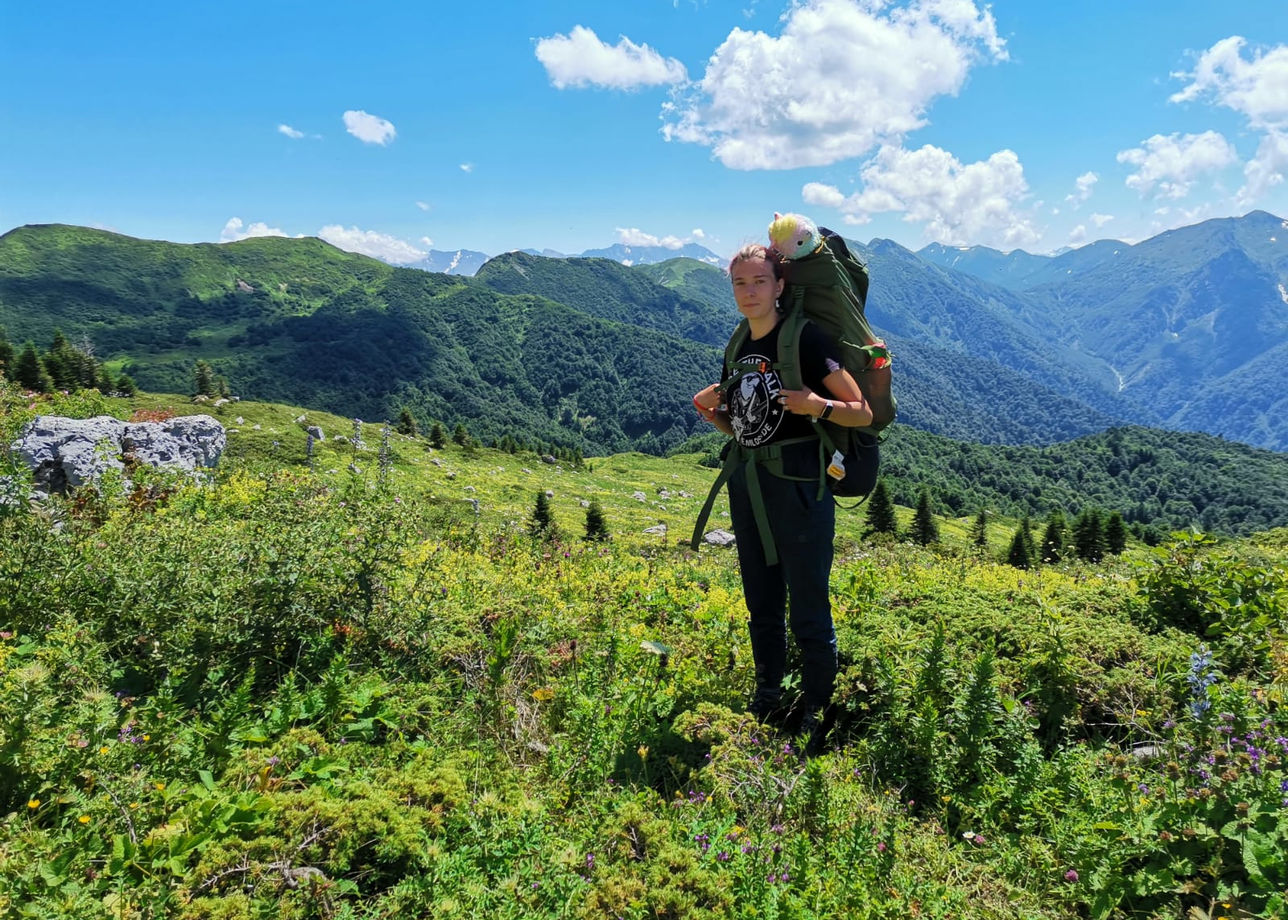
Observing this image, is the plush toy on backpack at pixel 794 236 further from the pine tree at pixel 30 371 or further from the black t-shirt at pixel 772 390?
the pine tree at pixel 30 371

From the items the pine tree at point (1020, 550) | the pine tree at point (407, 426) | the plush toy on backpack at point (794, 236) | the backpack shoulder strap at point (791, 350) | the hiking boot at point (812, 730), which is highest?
the plush toy on backpack at point (794, 236)


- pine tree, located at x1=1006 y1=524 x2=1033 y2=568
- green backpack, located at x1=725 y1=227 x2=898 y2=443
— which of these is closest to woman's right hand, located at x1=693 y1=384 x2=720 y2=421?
green backpack, located at x1=725 y1=227 x2=898 y2=443

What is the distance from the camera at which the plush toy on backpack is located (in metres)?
3.60

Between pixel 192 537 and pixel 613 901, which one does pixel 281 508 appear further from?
pixel 613 901

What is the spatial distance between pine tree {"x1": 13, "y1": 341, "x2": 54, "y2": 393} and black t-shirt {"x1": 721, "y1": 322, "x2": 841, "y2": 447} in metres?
36.9

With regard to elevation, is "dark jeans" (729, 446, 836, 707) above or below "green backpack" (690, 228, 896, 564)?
below

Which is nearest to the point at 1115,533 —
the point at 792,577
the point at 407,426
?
the point at 792,577

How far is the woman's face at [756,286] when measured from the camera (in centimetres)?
368

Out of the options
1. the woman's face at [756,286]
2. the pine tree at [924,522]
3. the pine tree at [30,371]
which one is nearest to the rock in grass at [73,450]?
the woman's face at [756,286]

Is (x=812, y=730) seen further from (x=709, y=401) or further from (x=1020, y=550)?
(x=1020, y=550)

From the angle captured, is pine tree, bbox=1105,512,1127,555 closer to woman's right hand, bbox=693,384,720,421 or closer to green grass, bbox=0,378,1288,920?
green grass, bbox=0,378,1288,920

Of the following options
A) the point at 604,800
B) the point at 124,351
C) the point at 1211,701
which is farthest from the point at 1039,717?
the point at 124,351

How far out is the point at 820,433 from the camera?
11.9 feet

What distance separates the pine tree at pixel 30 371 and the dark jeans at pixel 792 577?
36916 millimetres
